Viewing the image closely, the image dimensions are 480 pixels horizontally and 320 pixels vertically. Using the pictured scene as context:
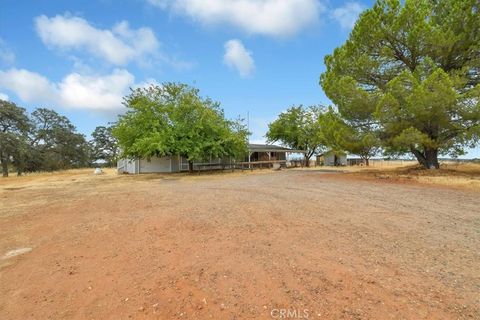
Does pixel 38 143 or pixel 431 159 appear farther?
pixel 38 143

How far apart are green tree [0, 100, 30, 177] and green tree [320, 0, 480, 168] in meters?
27.9

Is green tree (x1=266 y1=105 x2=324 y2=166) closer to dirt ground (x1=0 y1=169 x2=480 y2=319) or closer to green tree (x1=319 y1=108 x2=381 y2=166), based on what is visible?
green tree (x1=319 y1=108 x2=381 y2=166)

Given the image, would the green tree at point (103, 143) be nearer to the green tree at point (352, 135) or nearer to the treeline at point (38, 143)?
the treeline at point (38, 143)

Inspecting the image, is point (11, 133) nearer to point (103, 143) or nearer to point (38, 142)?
point (38, 142)

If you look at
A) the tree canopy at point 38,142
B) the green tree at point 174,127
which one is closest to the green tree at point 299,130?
the green tree at point 174,127

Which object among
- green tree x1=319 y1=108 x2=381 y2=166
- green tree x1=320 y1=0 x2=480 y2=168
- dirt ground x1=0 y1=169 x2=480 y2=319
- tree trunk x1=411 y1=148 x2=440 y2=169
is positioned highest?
green tree x1=320 y1=0 x2=480 y2=168

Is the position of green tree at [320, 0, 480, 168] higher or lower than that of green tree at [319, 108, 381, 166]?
higher

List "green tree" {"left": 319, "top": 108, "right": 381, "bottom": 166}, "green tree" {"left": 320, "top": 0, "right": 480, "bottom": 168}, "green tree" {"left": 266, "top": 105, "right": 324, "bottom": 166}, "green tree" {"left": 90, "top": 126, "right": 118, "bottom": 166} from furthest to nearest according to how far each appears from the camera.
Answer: "green tree" {"left": 90, "top": 126, "right": 118, "bottom": 166} → "green tree" {"left": 266, "top": 105, "right": 324, "bottom": 166} → "green tree" {"left": 319, "top": 108, "right": 381, "bottom": 166} → "green tree" {"left": 320, "top": 0, "right": 480, "bottom": 168}

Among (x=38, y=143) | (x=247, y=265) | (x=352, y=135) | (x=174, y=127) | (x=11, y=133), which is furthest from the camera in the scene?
(x=38, y=143)

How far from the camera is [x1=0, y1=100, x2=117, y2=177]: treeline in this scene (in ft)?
93.4

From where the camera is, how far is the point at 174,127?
65.7 ft

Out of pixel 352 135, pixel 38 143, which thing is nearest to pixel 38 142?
pixel 38 143

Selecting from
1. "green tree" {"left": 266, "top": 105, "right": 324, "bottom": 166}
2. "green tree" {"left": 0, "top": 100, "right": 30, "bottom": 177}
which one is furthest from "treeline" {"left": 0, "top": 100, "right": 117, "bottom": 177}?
"green tree" {"left": 266, "top": 105, "right": 324, "bottom": 166}

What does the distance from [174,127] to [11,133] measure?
19.0 m
